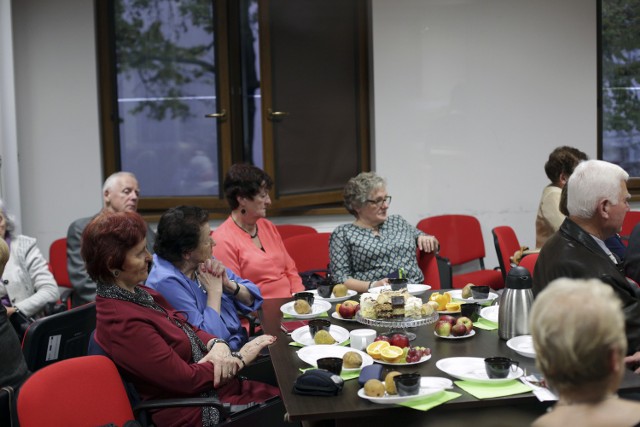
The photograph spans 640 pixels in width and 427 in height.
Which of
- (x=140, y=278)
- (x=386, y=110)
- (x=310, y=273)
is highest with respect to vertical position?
(x=386, y=110)

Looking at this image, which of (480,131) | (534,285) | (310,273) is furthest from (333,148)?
(534,285)

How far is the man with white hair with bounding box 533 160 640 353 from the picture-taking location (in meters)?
2.82

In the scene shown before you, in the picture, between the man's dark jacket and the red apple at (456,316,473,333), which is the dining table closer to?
the red apple at (456,316,473,333)

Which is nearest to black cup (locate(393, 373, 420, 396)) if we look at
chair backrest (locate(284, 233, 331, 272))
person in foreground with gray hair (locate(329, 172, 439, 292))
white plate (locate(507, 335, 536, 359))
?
white plate (locate(507, 335, 536, 359))

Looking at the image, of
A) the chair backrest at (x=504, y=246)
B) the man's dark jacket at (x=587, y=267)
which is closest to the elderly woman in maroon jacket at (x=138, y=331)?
the man's dark jacket at (x=587, y=267)

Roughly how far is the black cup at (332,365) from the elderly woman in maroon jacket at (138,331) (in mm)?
519

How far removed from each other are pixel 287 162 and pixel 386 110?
2.70 feet

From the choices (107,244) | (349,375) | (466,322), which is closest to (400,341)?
(349,375)

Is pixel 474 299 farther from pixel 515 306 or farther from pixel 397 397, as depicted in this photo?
pixel 397 397

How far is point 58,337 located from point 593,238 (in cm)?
200

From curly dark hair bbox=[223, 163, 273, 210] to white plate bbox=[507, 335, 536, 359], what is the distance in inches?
73.1

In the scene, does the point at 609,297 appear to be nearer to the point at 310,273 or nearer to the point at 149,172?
the point at 310,273

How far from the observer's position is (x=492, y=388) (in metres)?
2.30

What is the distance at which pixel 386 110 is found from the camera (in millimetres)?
5750
